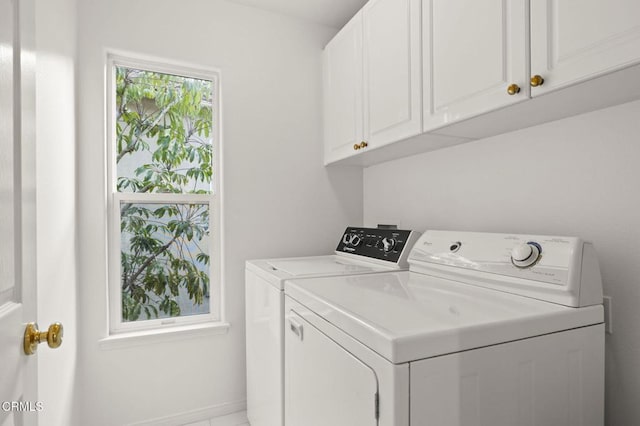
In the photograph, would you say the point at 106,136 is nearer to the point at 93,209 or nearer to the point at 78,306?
the point at 93,209

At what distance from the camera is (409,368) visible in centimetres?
75

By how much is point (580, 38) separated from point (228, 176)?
177cm

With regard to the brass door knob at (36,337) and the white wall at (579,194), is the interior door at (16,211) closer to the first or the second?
the brass door knob at (36,337)

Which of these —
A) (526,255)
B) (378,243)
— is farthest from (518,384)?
(378,243)

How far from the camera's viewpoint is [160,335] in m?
1.96

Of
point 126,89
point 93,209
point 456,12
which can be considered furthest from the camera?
point 126,89

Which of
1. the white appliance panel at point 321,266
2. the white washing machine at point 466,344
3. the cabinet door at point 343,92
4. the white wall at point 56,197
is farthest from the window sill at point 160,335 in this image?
the cabinet door at point 343,92

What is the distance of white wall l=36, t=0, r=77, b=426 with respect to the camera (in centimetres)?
120

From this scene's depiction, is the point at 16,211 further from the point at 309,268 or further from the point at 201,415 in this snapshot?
the point at 201,415

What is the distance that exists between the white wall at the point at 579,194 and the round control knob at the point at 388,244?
30 cm

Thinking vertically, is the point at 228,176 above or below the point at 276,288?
above

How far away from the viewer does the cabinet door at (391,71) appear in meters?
1.51

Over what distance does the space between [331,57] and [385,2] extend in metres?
0.61

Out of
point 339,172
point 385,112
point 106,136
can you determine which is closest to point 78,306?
point 106,136
